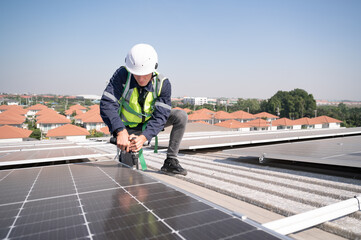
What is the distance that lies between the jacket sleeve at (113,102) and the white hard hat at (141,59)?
31cm

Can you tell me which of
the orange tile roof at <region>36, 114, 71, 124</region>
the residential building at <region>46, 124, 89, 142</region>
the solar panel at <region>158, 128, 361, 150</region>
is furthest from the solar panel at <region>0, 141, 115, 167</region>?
the orange tile roof at <region>36, 114, 71, 124</region>

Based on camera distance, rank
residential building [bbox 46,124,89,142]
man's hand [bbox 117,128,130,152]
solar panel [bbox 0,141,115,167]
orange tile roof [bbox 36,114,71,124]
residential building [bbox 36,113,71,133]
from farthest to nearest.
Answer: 1. residential building [bbox 36,113,71,133]
2. orange tile roof [bbox 36,114,71,124]
3. residential building [bbox 46,124,89,142]
4. solar panel [bbox 0,141,115,167]
5. man's hand [bbox 117,128,130,152]

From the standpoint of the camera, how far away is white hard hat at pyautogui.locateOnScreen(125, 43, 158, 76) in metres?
3.28

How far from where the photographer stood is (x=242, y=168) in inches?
179

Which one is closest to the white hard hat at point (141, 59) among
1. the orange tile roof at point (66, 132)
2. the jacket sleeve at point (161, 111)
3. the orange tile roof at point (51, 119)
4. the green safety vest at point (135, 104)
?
the green safety vest at point (135, 104)

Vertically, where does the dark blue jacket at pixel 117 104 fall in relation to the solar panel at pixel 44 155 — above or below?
above

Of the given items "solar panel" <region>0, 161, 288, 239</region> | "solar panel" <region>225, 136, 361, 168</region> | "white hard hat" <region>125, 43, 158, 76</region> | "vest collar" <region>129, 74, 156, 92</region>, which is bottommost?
"solar panel" <region>0, 161, 288, 239</region>

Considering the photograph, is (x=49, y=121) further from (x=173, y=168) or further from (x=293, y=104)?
(x=293, y=104)

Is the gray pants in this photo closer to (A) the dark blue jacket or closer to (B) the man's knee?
(B) the man's knee

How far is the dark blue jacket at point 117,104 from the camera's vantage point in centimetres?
337

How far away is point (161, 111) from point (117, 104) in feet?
2.26

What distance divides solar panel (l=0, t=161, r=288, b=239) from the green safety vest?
0.94 m

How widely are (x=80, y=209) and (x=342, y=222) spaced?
2.47 m

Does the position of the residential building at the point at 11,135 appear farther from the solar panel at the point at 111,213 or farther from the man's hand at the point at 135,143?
the man's hand at the point at 135,143
